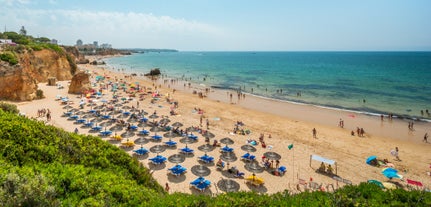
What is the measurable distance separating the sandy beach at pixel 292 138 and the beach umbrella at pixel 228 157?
34 centimetres

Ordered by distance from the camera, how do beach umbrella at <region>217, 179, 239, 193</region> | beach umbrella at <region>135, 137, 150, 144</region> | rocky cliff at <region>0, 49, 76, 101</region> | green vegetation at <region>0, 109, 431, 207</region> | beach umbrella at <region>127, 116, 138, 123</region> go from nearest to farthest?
green vegetation at <region>0, 109, 431, 207</region> < beach umbrella at <region>217, 179, 239, 193</region> < beach umbrella at <region>135, 137, 150, 144</region> < beach umbrella at <region>127, 116, 138, 123</region> < rocky cliff at <region>0, 49, 76, 101</region>

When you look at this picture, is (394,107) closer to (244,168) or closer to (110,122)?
(244,168)

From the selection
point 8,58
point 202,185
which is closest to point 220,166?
point 202,185

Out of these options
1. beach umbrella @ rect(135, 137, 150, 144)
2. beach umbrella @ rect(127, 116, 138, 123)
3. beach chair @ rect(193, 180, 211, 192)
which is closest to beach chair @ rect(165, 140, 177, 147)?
beach umbrella @ rect(135, 137, 150, 144)

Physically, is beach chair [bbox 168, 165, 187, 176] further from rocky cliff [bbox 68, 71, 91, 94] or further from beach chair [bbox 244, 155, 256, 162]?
rocky cliff [bbox 68, 71, 91, 94]

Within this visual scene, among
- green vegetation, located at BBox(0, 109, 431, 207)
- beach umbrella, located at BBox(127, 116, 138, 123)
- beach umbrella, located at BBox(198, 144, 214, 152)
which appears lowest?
beach umbrella, located at BBox(198, 144, 214, 152)

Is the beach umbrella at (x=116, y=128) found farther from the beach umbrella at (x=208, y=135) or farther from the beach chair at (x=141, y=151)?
the beach umbrella at (x=208, y=135)

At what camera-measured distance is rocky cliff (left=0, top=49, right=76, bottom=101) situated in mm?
26906

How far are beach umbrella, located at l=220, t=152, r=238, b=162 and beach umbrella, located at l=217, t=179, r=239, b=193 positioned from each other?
10.8ft

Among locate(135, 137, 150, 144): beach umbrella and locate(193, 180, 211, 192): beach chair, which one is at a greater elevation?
locate(135, 137, 150, 144): beach umbrella

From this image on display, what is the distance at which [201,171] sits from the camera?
14914 mm

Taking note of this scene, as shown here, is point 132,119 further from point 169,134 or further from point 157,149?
point 157,149

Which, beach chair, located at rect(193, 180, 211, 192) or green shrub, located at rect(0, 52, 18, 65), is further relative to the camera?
green shrub, located at rect(0, 52, 18, 65)

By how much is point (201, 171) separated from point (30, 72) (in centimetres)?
3590
